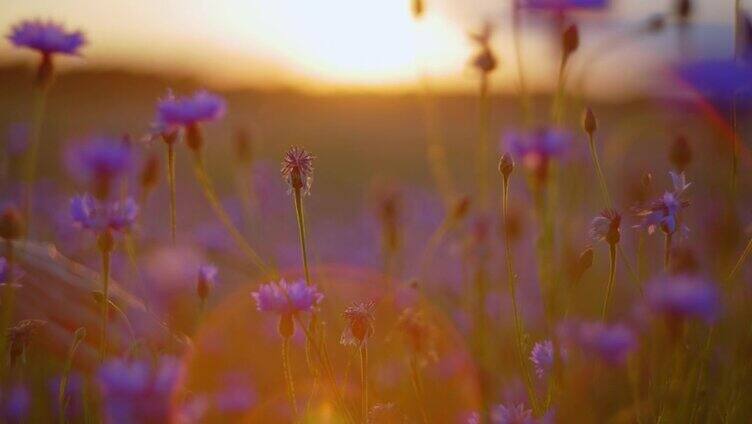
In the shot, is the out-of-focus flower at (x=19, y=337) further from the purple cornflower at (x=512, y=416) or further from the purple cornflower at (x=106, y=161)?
the purple cornflower at (x=512, y=416)

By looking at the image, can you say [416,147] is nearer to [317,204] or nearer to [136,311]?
[317,204]

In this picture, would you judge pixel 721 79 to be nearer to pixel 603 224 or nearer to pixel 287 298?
pixel 603 224

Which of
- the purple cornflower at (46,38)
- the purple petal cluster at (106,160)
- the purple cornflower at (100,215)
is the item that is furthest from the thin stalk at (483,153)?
the purple cornflower at (46,38)

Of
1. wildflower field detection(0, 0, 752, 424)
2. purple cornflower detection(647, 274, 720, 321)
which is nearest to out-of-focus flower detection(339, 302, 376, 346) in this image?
wildflower field detection(0, 0, 752, 424)

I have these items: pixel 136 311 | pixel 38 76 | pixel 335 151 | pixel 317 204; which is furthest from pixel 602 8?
pixel 335 151

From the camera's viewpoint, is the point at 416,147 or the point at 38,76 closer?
the point at 38,76

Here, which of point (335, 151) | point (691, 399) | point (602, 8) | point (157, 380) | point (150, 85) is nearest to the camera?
point (157, 380)

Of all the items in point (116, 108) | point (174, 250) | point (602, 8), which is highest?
point (116, 108)
